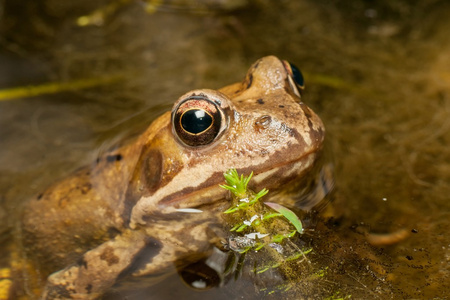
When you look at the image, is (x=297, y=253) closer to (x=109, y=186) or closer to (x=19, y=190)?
(x=109, y=186)

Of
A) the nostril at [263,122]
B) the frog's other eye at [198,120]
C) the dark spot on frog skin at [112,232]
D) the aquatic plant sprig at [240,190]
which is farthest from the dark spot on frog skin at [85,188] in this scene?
the nostril at [263,122]

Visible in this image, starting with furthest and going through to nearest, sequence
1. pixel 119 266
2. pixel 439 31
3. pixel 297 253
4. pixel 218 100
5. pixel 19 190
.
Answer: pixel 439 31 < pixel 19 190 < pixel 119 266 < pixel 218 100 < pixel 297 253

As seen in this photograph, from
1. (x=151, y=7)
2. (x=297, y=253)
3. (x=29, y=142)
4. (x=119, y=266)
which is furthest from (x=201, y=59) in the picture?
(x=297, y=253)

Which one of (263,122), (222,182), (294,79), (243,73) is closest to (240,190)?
(222,182)

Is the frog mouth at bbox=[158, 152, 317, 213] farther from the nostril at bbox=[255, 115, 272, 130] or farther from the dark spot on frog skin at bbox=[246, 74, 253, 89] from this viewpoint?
the dark spot on frog skin at bbox=[246, 74, 253, 89]

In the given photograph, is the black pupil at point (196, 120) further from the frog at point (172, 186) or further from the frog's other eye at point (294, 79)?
the frog's other eye at point (294, 79)

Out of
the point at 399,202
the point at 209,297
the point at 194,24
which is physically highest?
the point at 194,24

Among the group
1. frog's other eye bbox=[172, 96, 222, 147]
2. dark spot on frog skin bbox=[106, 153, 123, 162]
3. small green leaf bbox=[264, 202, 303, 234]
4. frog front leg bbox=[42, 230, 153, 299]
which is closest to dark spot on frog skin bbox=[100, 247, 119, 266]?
frog front leg bbox=[42, 230, 153, 299]

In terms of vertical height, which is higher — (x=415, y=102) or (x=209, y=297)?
(x=415, y=102)
